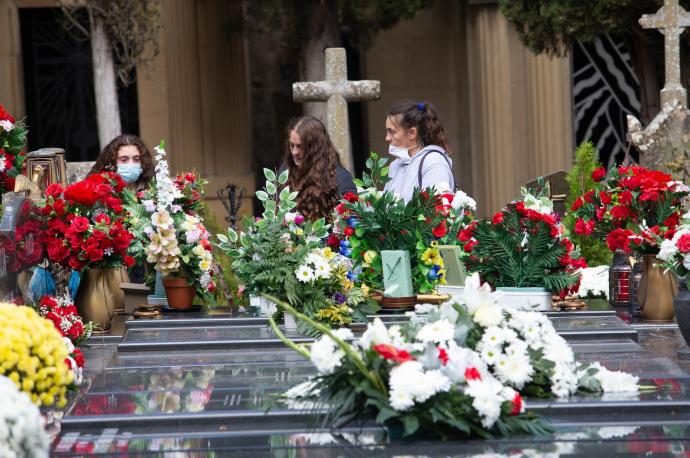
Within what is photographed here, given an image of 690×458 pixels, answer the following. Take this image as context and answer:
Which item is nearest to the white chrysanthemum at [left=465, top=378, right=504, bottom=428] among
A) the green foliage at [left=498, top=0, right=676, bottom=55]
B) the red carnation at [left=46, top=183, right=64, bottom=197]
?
the red carnation at [left=46, top=183, right=64, bottom=197]

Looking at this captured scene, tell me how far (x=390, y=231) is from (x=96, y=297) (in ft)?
5.74

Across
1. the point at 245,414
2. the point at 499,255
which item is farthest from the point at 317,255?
the point at 245,414

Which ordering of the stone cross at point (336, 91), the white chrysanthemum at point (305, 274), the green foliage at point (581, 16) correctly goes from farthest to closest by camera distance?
the green foliage at point (581, 16), the stone cross at point (336, 91), the white chrysanthemum at point (305, 274)

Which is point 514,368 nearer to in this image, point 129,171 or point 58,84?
point 129,171

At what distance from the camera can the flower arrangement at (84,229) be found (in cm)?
764

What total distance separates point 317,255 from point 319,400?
2017 millimetres

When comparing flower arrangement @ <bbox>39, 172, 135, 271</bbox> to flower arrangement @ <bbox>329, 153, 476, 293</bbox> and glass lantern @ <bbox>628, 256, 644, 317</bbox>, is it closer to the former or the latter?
flower arrangement @ <bbox>329, 153, 476, 293</bbox>

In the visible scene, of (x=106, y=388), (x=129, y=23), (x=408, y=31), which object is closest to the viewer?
(x=106, y=388)

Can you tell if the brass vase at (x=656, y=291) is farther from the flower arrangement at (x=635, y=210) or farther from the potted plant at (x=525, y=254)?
the potted plant at (x=525, y=254)

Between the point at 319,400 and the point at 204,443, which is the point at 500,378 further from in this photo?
the point at 204,443

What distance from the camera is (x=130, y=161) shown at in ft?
30.2

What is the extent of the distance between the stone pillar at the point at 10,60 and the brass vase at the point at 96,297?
9952 millimetres

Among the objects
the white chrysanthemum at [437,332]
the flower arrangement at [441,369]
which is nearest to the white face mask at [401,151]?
the flower arrangement at [441,369]

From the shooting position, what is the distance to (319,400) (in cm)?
500
